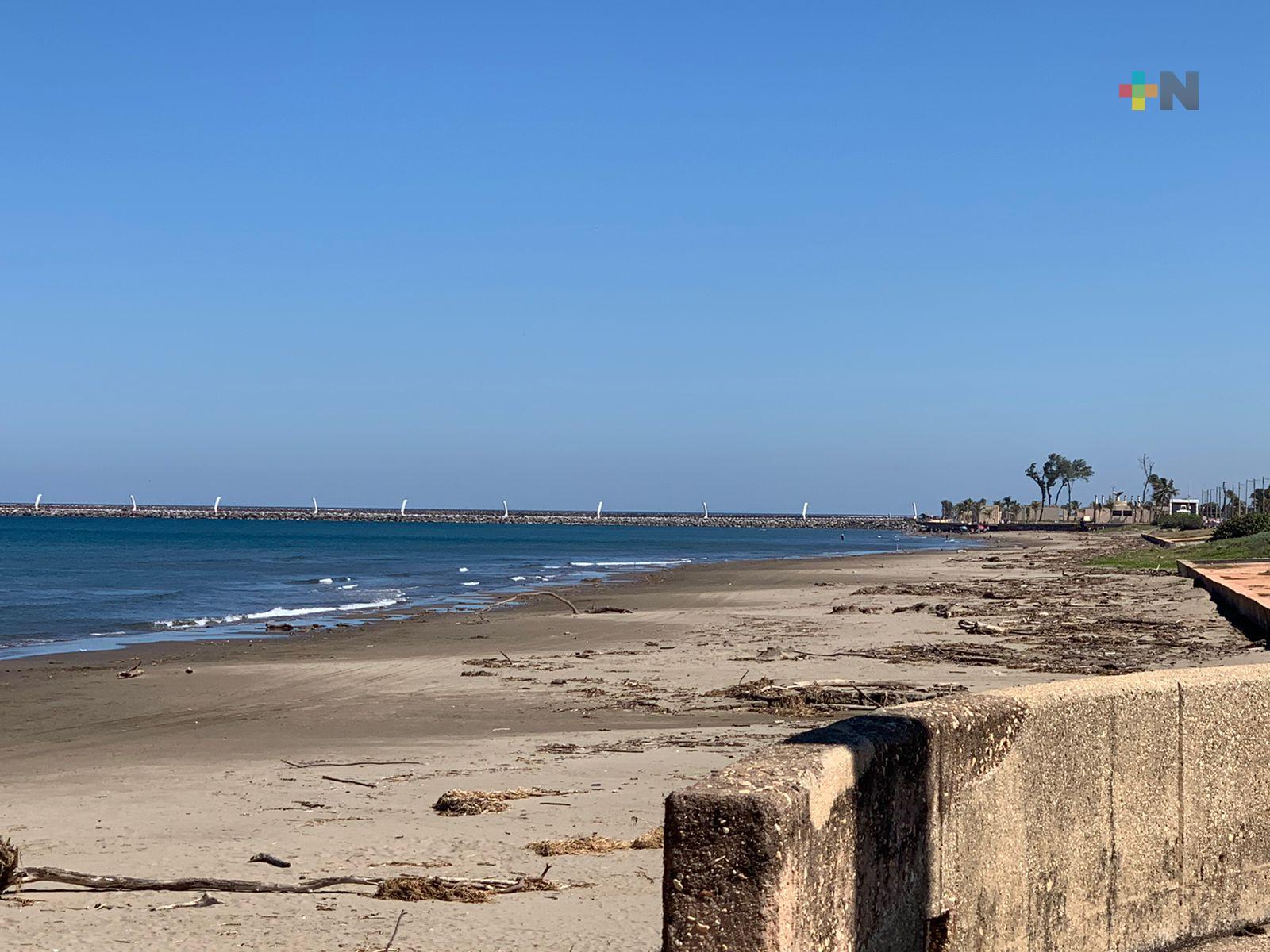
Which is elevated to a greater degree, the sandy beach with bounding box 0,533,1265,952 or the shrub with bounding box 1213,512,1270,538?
the shrub with bounding box 1213,512,1270,538

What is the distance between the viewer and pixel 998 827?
13.6ft

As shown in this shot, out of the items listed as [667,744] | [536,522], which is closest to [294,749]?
[667,744]

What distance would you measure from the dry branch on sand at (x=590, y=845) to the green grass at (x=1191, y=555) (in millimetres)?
29585

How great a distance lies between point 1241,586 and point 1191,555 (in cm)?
1930

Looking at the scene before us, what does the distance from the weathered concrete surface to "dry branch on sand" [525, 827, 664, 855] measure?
11.6 m

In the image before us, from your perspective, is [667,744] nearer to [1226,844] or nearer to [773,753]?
[1226,844]

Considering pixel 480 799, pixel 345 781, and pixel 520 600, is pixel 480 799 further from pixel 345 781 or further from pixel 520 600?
pixel 520 600

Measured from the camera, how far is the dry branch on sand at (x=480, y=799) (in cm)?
783

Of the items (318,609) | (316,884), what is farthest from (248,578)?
Result: (316,884)

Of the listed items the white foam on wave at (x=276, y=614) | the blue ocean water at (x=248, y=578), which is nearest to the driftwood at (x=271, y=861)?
the blue ocean water at (x=248, y=578)

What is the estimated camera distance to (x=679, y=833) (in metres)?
3.14

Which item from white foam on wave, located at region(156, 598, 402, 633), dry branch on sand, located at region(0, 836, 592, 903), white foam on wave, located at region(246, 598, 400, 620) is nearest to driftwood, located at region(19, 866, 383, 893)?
dry branch on sand, located at region(0, 836, 592, 903)

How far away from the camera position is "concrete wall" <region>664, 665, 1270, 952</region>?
3.15 metres

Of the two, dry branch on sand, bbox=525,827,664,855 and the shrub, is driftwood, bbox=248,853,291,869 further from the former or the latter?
the shrub
